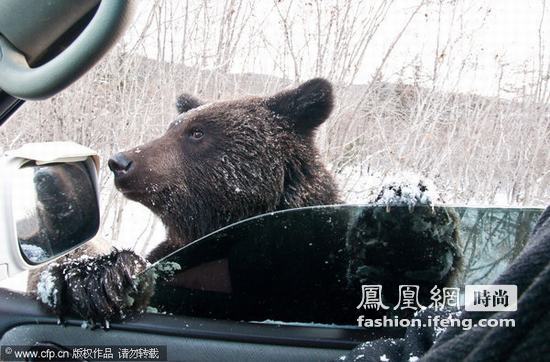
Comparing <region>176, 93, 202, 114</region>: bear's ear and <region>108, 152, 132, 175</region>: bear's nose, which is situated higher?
<region>176, 93, 202, 114</region>: bear's ear

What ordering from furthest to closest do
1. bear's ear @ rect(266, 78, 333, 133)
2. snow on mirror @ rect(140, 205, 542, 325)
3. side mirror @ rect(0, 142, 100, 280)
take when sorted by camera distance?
1. bear's ear @ rect(266, 78, 333, 133)
2. snow on mirror @ rect(140, 205, 542, 325)
3. side mirror @ rect(0, 142, 100, 280)

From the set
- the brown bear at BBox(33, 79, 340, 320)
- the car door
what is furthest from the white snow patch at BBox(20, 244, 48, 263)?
the brown bear at BBox(33, 79, 340, 320)

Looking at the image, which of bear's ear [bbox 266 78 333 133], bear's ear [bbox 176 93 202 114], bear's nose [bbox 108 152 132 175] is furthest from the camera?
bear's ear [bbox 176 93 202 114]

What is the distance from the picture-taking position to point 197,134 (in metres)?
2.61

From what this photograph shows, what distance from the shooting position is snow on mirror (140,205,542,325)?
153cm

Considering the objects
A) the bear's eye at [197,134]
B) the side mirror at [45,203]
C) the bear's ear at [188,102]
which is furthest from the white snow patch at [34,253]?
the bear's ear at [188,102]

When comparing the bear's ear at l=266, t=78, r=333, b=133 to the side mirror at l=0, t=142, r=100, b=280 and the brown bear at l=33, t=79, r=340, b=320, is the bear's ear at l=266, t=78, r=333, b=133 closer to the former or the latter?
the brown bear at l=33, t=79, r=340, b=320

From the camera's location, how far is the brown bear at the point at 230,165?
7.85ft

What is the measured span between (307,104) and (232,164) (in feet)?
1.51

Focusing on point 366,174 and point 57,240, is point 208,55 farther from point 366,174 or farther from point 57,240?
point 57,240

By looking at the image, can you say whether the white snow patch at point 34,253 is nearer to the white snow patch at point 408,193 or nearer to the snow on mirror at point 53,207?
the snow on mirror at point 53,207

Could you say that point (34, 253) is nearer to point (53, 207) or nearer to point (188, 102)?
point (53, 207)

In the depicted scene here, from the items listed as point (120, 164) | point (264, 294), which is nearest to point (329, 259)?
point (264, 294)

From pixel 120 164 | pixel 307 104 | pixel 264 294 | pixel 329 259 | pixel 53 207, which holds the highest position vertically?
pixel 307 104
